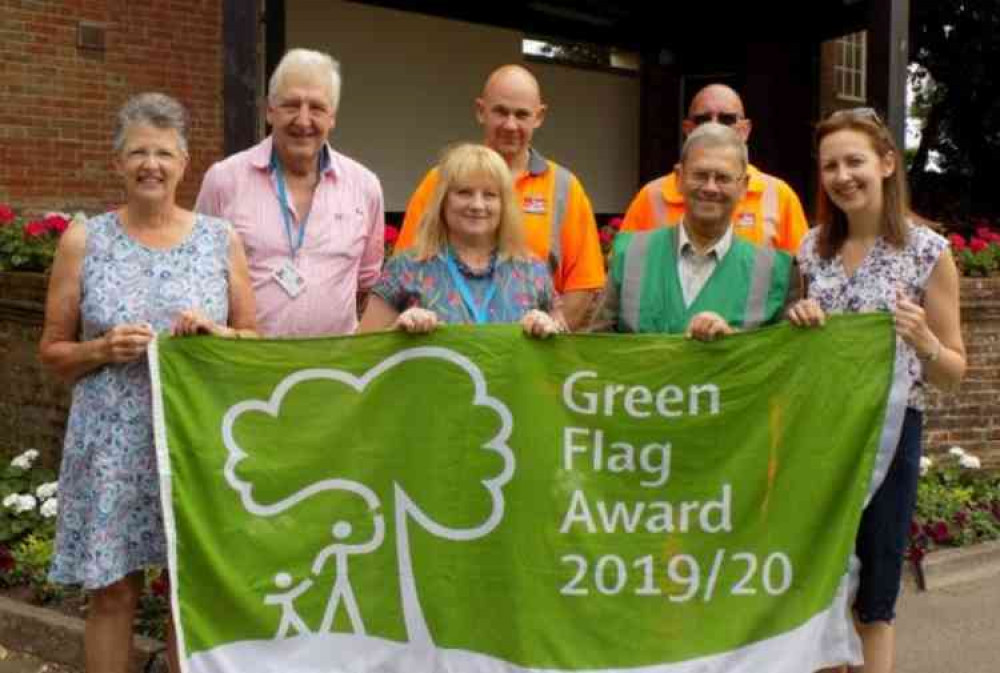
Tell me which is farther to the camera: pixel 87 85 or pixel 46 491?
pixel 87 85

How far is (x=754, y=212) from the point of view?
501cm

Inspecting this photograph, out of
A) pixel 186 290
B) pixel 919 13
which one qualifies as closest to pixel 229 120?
pixel 186 290

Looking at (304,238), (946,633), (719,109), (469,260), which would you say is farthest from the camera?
(946,633)

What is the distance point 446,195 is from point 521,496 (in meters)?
0.95

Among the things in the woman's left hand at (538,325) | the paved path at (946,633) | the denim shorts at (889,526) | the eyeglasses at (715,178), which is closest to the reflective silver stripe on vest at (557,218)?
the woman's left hand at (538,325)

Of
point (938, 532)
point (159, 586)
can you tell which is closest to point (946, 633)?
point (938, 532)

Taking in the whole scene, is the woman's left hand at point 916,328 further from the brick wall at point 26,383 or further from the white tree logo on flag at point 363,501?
the brick wall at point 26,383

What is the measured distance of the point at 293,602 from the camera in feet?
13.3

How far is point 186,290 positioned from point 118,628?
1.03 meters

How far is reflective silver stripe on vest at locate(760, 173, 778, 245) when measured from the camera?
4.98m

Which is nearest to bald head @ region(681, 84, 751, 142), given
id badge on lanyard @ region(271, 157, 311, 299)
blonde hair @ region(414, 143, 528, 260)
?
blonde hair @ region(414, 143, 528, 260)

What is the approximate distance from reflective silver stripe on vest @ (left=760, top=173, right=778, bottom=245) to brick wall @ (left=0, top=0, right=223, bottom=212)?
5.98 meters

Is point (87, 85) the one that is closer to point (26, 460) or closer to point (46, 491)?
point (26, 460)

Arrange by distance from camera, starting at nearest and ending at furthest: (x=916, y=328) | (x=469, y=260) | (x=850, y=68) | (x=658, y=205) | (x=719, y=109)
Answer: (x=916, y=328)
(x=469, y=260)
(x=658, y=205)
(x=719, y=109)
(x=850, y=68)
